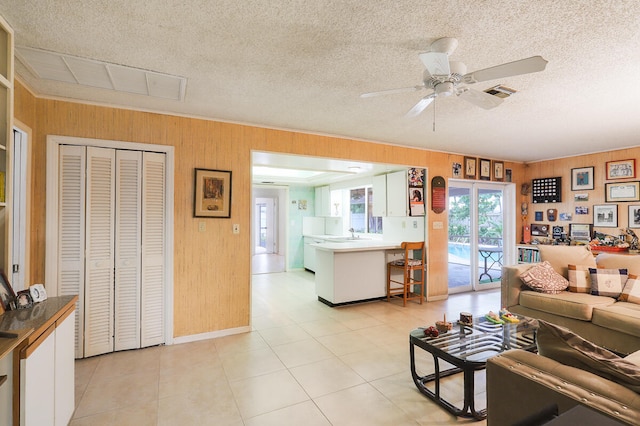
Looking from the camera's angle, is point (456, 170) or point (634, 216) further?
point (456, 170)

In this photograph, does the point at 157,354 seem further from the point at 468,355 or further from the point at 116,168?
the point at 468,355

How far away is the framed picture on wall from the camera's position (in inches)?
180

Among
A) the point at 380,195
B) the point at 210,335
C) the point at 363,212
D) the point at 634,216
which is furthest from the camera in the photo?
the point at 363,212

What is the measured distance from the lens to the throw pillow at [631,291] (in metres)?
3.09

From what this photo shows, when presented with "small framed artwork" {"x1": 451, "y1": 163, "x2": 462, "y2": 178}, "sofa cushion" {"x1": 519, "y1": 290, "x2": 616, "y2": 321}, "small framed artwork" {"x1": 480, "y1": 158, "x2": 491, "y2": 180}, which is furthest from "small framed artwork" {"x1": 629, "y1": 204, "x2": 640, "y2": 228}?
"small framed artwork" {"x1": 451, "y1": 163, "x2": 462, "y2": 178}

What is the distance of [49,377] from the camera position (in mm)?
1602

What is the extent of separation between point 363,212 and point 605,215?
401 centimetres

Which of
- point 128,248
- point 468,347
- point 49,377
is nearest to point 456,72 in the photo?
point 468,347

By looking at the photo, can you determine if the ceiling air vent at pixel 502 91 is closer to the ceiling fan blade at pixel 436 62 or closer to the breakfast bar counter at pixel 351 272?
the ceiling fan blade at pixel 436 62

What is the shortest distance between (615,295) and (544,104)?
2128 millimetres

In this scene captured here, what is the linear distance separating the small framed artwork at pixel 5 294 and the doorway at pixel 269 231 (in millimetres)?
3974

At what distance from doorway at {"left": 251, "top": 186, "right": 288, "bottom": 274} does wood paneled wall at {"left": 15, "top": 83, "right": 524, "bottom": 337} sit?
2155mm

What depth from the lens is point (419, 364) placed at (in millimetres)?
2758

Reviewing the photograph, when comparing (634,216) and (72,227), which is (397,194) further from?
(72,227)
